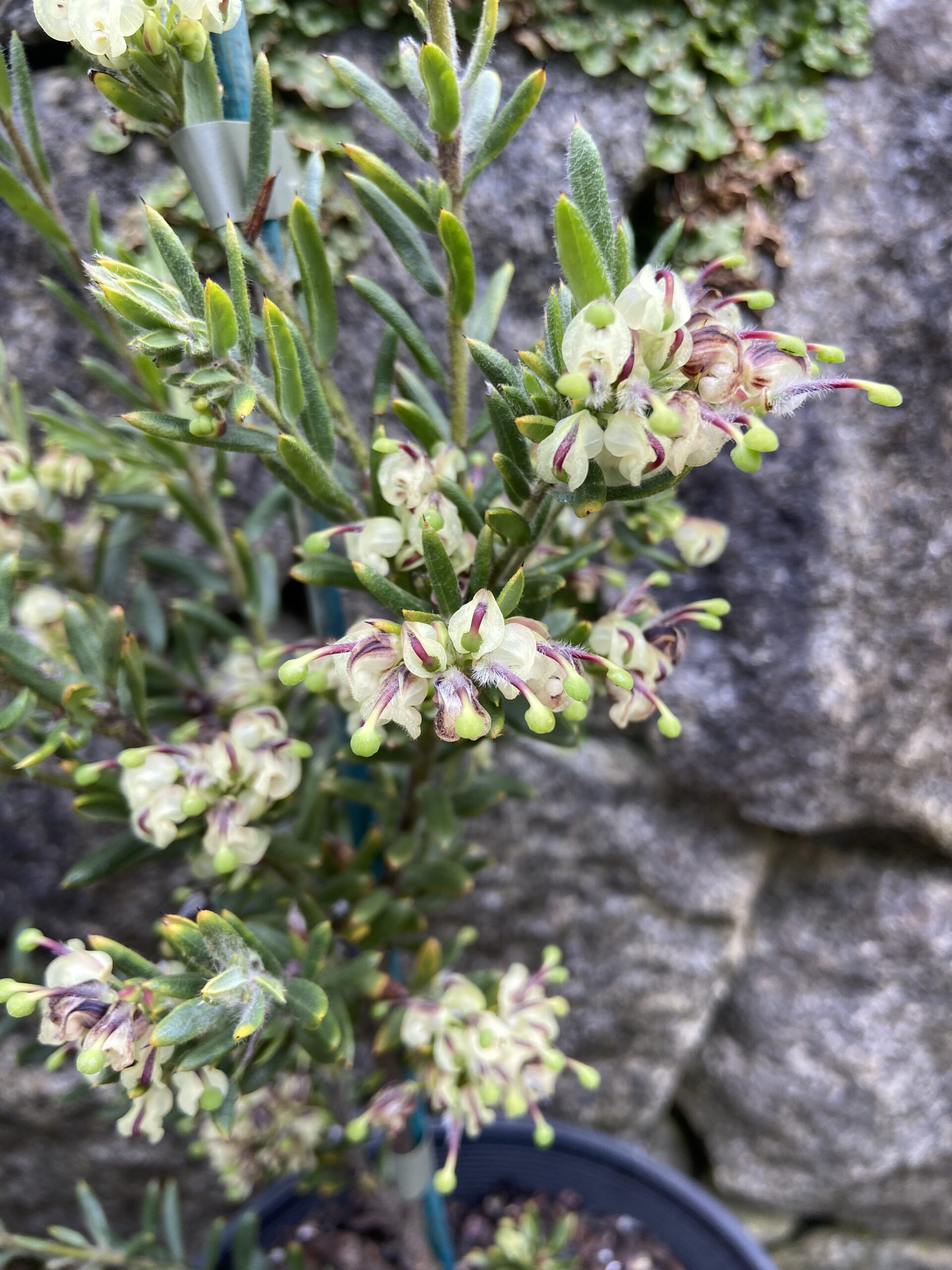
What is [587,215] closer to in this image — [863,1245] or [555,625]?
[555,625]

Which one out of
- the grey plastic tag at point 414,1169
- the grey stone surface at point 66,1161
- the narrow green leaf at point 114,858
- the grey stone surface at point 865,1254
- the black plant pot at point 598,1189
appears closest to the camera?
the narrow green leaf at point 114,858

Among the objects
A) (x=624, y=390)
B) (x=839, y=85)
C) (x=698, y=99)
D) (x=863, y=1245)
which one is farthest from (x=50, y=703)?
Result: (x=863, y=1245)

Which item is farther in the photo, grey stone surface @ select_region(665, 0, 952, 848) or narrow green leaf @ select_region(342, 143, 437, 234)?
grey stone surface @ select_region(665, 0, 952, 848)

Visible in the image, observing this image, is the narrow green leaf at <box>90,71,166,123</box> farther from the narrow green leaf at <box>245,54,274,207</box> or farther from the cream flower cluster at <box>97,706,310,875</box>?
the cream flower cluster at <box>97,706,310,875</box>

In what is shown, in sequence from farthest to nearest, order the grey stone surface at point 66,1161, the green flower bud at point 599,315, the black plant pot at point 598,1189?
the grey stone surface at point 66,1161, the black plant pot at point 598,1189, the green flower bud at point 599,315

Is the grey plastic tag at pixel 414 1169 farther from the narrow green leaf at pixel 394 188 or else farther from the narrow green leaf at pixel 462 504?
the narrow green leaf at pixel 394 188

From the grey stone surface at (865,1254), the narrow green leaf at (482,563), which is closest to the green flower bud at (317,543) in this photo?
the narrow green leaf at (482,563)

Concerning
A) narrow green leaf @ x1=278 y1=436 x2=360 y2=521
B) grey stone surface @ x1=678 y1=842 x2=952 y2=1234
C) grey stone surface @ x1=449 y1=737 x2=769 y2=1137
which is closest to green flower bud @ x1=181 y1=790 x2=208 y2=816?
narrow green leaf @ x1=278 y1=436 x2=360 y2=521
